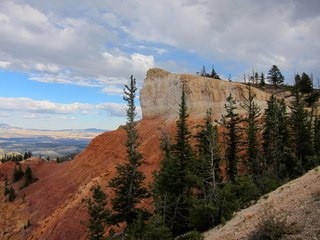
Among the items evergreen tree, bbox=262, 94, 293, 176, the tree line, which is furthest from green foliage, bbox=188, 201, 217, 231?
evergreen tree, bbox=262, 94, 293, 176

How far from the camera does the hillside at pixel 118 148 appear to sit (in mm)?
63312

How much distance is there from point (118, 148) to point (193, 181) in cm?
4082

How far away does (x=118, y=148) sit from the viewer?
243ft

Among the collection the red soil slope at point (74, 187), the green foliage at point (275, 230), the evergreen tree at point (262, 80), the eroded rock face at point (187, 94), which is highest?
the evergreen tree at point (262, 80)

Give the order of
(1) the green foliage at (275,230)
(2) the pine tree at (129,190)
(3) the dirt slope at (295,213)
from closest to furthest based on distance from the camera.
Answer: (1) the green foliage at (275,230), (3) the dirt slope at (295,213), (2) the pine tree at (129,190)

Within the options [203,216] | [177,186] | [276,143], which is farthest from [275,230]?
[276,143]

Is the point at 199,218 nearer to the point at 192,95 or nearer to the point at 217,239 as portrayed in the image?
the point at 217,239

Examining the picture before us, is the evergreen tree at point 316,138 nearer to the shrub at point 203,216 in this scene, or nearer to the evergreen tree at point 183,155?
the evergreen tree at point 183,155

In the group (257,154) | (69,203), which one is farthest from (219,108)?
(69,203)

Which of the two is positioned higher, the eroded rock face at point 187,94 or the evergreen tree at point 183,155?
the eroded rock face at point 187,94

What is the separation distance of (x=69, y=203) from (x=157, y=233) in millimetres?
41927

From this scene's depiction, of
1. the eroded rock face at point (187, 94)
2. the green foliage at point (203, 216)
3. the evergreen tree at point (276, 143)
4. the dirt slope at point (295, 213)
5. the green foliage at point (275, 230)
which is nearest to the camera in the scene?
the green foliage at point (275, 230)

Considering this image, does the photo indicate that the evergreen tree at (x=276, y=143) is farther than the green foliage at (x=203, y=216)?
Yes

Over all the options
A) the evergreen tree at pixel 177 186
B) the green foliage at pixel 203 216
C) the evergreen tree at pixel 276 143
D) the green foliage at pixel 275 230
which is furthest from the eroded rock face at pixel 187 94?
the green foliage at pixel 275 230
